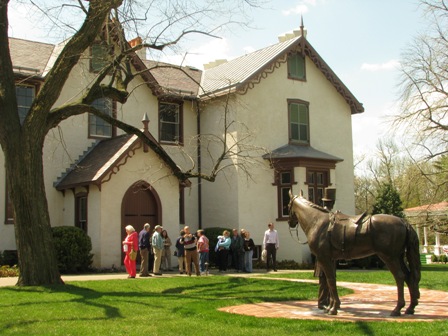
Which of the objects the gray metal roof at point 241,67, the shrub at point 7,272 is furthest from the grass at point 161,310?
the gray metal roof at point 241,67

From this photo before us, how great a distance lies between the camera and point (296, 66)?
90.8 ft

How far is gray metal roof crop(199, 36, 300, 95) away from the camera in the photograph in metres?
26.1

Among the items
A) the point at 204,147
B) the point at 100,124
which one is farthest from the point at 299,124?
the point at 100,124

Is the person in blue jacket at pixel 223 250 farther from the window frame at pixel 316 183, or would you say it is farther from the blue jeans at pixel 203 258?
the window frame at pixel 316 183

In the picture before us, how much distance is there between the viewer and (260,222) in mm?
25594

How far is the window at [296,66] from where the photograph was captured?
2739cm

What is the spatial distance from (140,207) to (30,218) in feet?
28.0

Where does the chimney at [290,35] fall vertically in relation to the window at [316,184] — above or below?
above

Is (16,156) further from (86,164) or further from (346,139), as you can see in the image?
(346,139)

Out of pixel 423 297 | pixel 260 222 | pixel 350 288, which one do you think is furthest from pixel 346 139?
pixel 423 297

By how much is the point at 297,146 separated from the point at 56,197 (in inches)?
424

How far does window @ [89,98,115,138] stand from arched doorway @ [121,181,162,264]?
3413 millimetres

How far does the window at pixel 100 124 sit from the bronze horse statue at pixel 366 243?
15.2 meters

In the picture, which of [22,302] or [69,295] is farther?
[69,295]
